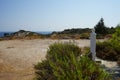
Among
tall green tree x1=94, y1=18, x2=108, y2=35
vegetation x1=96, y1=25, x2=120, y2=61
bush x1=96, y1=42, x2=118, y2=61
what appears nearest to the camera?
vegetation x1=96, y1=25, x2=120, y2=61

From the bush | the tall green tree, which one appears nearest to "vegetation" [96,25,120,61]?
the bush

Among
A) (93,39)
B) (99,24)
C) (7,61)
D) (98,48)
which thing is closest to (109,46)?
(98,48)

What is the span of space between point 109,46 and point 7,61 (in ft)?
19.5

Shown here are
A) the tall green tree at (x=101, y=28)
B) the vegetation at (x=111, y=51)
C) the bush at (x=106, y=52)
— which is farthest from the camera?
the tall green tree at (x=101, y=28)

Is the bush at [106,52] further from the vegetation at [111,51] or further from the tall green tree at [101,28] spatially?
the tall green tree at [101,28]

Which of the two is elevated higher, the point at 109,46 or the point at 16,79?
the point at 109,46

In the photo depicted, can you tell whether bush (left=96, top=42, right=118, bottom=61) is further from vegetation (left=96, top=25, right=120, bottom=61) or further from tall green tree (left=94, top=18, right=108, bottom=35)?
tall green tree (left=94, top=18, right=108, bottom=35)

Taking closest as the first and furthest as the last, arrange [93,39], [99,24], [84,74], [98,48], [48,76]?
1. [84,74]
2. [48,76]
3. [93,39]
4. [98,48]
5. [99,24]

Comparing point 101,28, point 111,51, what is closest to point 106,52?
point 111,51

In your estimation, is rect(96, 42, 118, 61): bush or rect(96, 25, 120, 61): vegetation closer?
rect(96, 25, 120, 61): vegetation

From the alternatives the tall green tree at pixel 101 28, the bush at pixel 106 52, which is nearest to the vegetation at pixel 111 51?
the bush at pixel 106 52

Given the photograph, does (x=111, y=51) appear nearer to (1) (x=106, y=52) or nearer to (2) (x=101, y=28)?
(1) (x=106, y=52)

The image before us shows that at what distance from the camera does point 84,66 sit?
20.5 ft

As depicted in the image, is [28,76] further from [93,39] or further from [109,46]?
[109,46]
